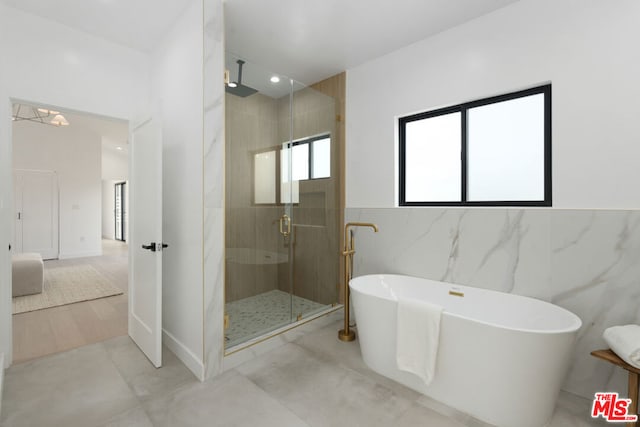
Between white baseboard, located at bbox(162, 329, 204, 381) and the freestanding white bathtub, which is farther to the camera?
white baseboard, located at bbox(162, 329, 204, 381)

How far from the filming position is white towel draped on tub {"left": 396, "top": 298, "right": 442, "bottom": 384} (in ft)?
5.90

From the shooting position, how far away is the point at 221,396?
1.87 metres

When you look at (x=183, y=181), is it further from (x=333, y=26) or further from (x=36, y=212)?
(x=36, y=212)

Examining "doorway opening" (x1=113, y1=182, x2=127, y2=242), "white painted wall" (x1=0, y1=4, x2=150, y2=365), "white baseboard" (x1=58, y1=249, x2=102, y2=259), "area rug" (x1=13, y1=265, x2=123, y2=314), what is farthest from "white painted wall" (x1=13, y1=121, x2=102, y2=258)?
"white painted wall" (x1=0, y1=4, x2=150, y2=365)

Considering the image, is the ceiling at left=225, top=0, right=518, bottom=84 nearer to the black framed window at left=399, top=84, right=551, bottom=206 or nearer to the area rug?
the black framed window at left=399, top=84, right=551, bottom=206

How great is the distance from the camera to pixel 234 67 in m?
2.38

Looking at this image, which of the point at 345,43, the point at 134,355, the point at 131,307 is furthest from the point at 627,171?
the point at 131,307

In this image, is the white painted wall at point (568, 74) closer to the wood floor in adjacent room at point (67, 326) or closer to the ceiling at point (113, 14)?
the ceiling at point (113, 14)

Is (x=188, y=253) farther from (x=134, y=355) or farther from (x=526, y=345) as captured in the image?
(x=526, y=345)

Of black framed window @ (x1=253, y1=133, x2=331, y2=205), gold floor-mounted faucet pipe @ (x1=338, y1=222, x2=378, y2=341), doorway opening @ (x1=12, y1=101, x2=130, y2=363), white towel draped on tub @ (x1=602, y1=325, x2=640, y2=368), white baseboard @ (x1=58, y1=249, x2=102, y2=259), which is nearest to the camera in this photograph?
white towel draped on tub @ (x1=602, y1=325, x2=640, y2=368)

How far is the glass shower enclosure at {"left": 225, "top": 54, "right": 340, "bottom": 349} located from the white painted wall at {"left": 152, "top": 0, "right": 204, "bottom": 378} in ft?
0.78

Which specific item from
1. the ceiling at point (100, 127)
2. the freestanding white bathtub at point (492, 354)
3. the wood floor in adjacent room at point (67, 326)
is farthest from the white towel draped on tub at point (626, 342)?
→ the ceiling at point (100, 127)

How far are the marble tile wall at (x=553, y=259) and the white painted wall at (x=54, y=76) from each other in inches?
105

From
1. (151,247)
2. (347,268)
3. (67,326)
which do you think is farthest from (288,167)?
(67,326)
